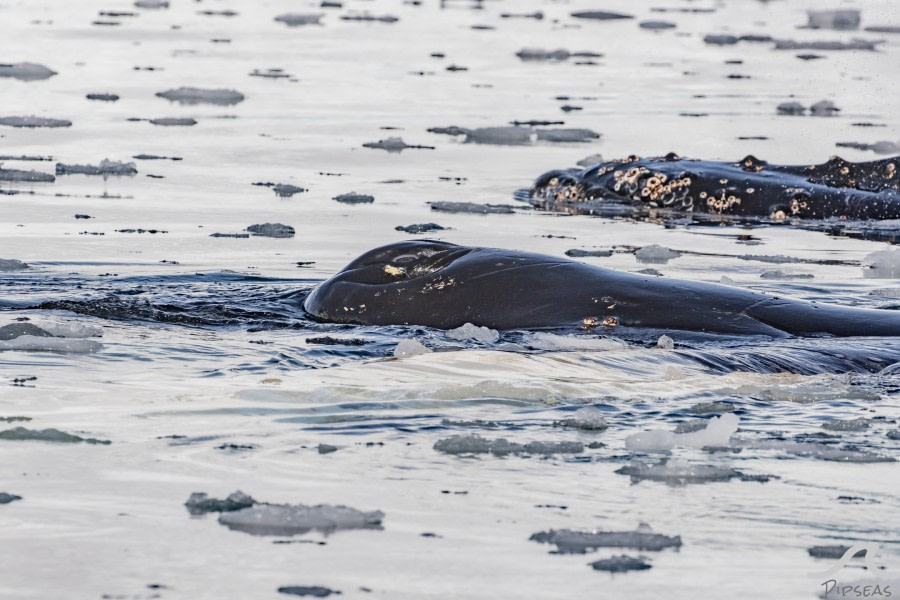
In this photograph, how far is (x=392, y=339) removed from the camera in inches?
377

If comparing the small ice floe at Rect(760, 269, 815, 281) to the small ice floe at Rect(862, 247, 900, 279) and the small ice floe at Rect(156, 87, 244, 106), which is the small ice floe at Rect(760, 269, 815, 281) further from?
the small ice floe at Rect(156, 87, 244, 106)

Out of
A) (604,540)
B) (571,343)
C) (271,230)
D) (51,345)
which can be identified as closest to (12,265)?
(271,230)

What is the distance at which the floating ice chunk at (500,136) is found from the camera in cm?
2133

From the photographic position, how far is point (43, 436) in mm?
7145

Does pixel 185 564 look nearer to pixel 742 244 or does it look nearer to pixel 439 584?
pixel 439 584

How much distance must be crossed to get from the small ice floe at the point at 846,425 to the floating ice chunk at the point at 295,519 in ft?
8.27

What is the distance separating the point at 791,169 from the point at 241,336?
9.22m

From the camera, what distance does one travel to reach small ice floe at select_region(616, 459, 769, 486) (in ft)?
22.4

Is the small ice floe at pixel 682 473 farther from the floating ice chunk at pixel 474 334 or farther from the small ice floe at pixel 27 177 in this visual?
the small ice floe at pixel 27 177

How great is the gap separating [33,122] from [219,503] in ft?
51.9

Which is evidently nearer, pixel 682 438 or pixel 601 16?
pixel 682 438

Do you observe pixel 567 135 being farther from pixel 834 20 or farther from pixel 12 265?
pixel 834 20

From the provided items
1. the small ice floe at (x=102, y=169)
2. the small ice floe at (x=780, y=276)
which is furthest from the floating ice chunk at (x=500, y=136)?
the small ice floe at (x=780, y=276)

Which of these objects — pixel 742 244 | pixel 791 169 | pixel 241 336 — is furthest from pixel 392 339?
pixel 791 169
